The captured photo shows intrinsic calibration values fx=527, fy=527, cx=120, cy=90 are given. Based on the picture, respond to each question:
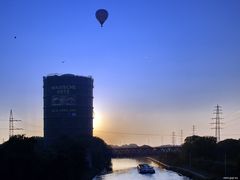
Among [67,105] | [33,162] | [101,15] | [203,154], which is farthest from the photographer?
[67,105]

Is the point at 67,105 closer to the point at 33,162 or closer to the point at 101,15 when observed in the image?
the point at 101,15

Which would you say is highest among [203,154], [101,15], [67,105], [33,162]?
[101,15]

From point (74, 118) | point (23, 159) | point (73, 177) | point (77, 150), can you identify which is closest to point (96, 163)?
point (74, 118)

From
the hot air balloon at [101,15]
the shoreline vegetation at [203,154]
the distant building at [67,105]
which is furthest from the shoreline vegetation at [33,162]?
the distant building at [67,105]

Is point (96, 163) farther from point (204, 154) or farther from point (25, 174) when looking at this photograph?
point (25, 174)

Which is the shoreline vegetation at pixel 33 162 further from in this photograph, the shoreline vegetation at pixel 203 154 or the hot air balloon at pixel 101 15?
the shoreline vegetation at pixel 203 154

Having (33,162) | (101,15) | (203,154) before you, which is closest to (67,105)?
(203,154)

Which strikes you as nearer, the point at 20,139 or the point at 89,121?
the point at 20,139

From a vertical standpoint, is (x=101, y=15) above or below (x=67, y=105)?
above
